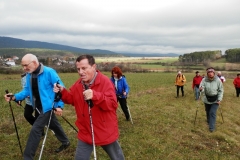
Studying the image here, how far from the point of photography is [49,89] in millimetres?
5918

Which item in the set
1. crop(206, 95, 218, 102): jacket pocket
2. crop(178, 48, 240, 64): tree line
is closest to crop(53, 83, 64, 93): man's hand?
crop(206, 95, 218, 102): jacket pocket

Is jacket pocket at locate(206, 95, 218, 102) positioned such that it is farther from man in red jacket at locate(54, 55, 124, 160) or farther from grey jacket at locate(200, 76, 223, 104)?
man in red jacket at locate(54, 55, 124, 160)

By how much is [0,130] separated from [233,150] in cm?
991

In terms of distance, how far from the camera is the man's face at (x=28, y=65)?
5516mm

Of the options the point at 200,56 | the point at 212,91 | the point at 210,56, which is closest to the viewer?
the point at 212,91

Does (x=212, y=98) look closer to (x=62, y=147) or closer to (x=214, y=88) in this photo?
(x=214, y=88)

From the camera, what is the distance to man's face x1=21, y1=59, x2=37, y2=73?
5516mm

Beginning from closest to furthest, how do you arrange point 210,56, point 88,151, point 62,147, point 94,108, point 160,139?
1. point 94,108
2. point 88,151
3. point 62,147
4. point 160,139
5. point 210,56

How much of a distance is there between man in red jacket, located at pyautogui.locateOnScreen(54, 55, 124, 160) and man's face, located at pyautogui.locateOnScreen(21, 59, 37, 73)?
4.63 feet

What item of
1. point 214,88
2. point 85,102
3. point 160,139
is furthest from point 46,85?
point 214,88

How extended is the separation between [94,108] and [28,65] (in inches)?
94.4

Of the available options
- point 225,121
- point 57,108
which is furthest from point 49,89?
point 225,121

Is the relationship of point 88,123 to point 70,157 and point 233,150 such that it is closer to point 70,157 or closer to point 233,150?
point 70,157

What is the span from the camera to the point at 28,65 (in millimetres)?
5539
